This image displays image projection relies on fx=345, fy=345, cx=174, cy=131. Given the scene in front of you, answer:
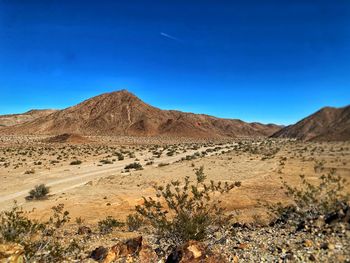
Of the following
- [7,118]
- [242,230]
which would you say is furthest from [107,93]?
[242,230]

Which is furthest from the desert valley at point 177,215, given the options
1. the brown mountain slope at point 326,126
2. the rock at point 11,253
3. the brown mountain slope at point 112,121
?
the brown mountain slope at point 112,121

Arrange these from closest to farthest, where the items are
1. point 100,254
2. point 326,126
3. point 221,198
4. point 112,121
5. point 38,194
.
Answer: point 100,254
point 221,198
point 38,194
point 326,126
point 112,121

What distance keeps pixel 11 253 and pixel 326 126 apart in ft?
329

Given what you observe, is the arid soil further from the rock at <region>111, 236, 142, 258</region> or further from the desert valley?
the rock at <region>111, 236, 142, 258</region>

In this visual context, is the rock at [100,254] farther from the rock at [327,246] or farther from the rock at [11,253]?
the rock at [327,246]

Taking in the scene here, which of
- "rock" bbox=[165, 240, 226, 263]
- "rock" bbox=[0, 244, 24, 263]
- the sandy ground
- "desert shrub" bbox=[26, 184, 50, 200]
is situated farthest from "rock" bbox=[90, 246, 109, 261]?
"desert shrub" bbox=[26, 184, 50, 200]

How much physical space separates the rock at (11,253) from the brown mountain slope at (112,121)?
132 m

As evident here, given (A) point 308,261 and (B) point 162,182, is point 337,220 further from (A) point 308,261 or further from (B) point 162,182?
(B) point 162,182

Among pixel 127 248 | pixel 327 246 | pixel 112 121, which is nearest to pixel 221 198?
pixel 127 248

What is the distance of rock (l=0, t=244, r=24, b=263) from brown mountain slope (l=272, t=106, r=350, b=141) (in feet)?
227

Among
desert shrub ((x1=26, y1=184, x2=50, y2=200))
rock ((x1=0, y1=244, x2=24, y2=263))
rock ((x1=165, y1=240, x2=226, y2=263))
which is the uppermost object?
rock ((x1=0, y1=244, x2=24, y2=263))

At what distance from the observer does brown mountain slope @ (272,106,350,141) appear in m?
72.4

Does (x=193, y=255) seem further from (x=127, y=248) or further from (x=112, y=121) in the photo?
(x=112, y=121)

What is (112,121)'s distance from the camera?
145000 millimetres
